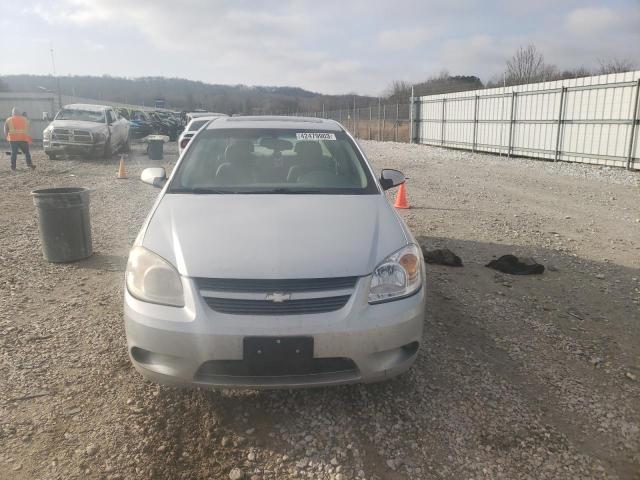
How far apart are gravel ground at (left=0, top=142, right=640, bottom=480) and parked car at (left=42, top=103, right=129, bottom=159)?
12.9m

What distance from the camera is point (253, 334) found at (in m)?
2.57

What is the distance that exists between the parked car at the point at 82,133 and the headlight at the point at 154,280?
16656 mm

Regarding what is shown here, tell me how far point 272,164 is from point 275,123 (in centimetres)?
62

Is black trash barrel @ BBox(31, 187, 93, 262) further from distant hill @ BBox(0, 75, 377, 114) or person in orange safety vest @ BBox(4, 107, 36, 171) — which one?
distant hill @ BBox(0, 75, 377, 114)

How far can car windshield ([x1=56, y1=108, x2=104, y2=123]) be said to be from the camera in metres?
18.3

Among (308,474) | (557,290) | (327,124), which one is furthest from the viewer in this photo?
(557,290)

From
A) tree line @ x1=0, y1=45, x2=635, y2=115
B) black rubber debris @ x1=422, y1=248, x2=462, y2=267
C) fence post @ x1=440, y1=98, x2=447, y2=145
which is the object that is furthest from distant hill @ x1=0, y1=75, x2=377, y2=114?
black rubber debris @ x1=422, y1=248, x2=462, y2=267

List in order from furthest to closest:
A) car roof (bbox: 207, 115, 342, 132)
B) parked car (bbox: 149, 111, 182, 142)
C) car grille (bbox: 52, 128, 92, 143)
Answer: parked car (bbox: 149, 111, 182, 142)
car grille (bbox: 52, 128, 92, 143)
car roof (bbox: 207, 115, 342, 132)

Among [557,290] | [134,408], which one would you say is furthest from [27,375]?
[557,290]

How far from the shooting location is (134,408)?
3029mm

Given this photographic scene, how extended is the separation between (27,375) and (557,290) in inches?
185

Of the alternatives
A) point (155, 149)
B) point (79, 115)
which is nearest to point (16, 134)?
point (79, 115)

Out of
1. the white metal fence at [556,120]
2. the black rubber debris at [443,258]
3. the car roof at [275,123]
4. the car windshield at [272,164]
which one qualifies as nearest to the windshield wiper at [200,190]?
the car windshield at [272,164]

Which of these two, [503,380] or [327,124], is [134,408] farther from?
[327,124]
